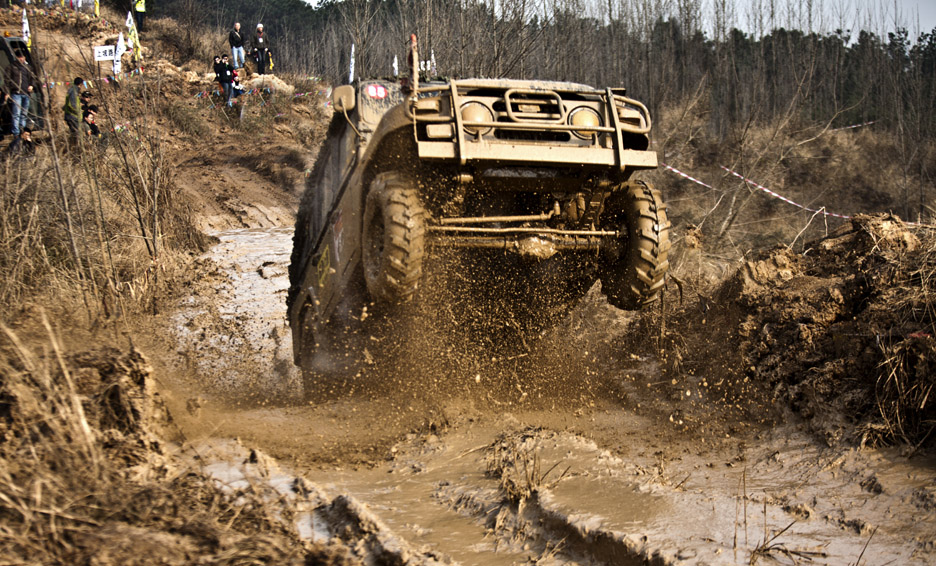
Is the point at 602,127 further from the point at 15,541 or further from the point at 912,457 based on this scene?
the point at 15,541

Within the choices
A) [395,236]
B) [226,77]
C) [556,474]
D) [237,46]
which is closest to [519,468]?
[556,474]

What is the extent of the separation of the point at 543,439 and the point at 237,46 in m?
20.4

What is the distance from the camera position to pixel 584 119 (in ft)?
16.7

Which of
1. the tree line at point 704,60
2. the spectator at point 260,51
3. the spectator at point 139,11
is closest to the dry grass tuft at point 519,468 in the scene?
the tree line at point 704,60

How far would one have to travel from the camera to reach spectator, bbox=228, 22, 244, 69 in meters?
22.1

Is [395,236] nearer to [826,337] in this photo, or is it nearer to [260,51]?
[826,337]

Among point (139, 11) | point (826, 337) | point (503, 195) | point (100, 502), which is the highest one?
point (139, 11)

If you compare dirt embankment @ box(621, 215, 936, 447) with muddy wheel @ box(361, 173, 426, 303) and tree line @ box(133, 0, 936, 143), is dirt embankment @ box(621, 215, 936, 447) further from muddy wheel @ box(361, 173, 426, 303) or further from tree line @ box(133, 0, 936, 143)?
tree line @ box(133, 0, 936, 143)

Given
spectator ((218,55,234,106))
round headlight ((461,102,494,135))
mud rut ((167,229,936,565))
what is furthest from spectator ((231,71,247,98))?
round headlight ((461,102,494,135))

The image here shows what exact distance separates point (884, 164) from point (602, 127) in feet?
81.0

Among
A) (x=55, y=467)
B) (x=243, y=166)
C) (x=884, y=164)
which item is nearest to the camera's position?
(x=55, y=467)

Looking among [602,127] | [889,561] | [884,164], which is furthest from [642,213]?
[884,164]

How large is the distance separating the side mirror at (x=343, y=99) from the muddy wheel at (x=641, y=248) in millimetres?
2028

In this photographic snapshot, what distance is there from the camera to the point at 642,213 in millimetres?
5293
